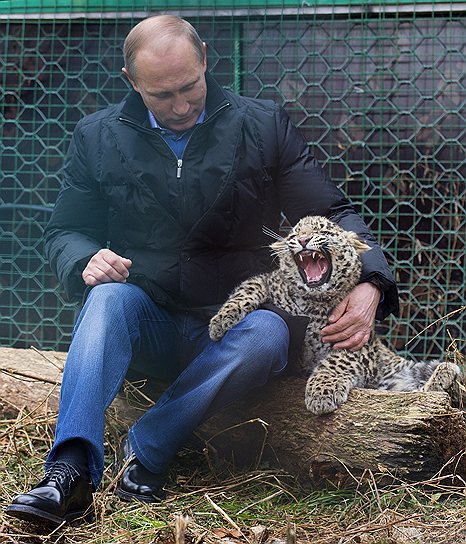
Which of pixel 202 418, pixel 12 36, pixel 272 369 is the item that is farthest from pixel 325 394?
pixel 12 36

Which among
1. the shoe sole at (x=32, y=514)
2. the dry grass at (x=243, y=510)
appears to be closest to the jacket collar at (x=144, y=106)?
the dry grass at (x=243, y=510)

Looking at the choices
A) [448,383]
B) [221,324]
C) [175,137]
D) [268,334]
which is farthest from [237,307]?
[448,383]

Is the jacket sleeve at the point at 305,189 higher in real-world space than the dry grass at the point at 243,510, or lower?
higher

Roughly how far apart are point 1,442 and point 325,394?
134 centimetres

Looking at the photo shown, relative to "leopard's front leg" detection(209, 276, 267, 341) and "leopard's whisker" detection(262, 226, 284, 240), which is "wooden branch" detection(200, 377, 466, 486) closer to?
"leopard's front leg" detection(209, 276, 267, 341)

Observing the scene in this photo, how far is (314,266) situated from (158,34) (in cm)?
101

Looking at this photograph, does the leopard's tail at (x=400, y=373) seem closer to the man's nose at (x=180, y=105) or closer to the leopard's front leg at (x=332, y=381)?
the leopard's front leg at (x=332, y=381)

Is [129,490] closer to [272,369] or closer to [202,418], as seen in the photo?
[202,418]

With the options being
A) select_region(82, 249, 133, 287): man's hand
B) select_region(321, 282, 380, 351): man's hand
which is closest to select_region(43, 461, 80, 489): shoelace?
select_region(82, 249, 133, 287): man's hand

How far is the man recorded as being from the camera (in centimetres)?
320

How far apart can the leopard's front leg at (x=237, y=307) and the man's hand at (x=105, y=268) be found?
1.19ft

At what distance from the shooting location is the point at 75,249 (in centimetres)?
339

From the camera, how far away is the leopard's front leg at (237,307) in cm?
329

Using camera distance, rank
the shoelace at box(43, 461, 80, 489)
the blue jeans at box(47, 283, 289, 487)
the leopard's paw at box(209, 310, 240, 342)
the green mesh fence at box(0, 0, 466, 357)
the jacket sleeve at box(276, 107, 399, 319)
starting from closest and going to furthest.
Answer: the shoelace at box(43, 461, 80, 489) < the blue jeans at box(47, 283, 289, 487) < the leopard's paw at box(209, 310, 240, 342) < the jacket sleeve at box(276, 107, 399, 319) < the green mesh fence at box(0, 0, 466, 357)
